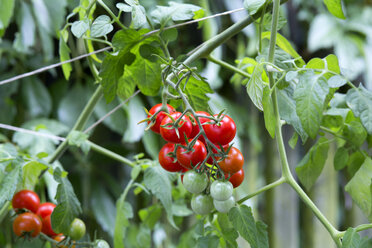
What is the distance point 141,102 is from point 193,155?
2.19 feet

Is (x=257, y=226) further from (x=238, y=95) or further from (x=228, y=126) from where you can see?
(x=238, y=95)

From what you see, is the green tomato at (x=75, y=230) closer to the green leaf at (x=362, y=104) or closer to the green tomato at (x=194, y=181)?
the green tomato at (x=194, y=181)

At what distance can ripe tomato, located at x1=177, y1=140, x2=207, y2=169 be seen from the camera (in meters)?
0.32

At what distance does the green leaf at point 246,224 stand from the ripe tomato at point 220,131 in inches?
2.5

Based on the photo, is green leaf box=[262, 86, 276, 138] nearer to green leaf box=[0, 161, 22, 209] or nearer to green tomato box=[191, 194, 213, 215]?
green tomato box=[191, 194, 213, 215]

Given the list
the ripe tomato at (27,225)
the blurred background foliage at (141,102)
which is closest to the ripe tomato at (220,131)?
the ripe tomato at (27,225)

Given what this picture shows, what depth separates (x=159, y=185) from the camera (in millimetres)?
449

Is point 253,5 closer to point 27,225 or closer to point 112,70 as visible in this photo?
point 112,70

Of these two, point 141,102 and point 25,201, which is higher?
point 25,201

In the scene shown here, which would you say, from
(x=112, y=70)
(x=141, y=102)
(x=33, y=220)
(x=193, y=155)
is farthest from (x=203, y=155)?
(x=141, y=102)

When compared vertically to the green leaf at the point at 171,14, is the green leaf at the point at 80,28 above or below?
above

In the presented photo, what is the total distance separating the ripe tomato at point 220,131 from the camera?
1.06 feet

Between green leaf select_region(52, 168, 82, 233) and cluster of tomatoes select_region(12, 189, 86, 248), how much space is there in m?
0.03

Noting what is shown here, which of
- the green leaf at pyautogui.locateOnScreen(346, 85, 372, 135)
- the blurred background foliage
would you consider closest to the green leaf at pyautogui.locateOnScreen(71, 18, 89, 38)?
the green leaf at pyautogui.locateOnScreen(346, 85, 372, 135)
